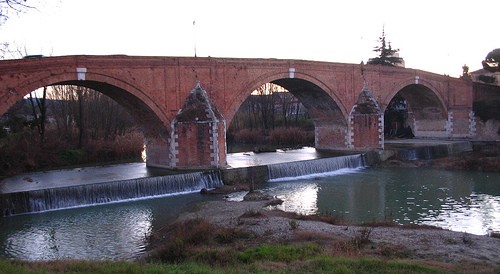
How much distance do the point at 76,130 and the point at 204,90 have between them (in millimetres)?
11627

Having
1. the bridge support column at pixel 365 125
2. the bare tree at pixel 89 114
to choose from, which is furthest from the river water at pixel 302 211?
the bare tree at pixel 89 114

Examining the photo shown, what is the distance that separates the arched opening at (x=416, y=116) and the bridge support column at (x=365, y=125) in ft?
21.1

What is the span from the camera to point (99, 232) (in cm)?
1186

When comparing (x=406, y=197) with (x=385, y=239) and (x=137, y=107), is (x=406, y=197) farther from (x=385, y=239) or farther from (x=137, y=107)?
(x=137, y=107)

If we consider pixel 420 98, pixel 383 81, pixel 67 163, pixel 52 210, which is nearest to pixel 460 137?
pixel 420 98

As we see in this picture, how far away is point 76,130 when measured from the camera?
93.9 feet

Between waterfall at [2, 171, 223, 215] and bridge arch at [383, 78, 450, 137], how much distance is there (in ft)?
66.1

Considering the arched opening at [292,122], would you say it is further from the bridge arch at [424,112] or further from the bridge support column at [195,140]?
the bridge arch at [424,112]

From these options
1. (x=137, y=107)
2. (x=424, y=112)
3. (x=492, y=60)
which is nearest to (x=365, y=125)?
(x=424, y=112)

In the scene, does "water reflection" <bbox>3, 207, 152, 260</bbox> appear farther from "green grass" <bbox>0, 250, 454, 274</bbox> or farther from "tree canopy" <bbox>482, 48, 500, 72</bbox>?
"tree canopy" <bbox>482, 48, 500, 72</bbox>

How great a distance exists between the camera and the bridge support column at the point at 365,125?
27.1m

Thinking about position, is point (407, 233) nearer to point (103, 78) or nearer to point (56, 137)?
point (103, 78)

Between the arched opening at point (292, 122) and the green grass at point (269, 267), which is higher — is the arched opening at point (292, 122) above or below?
above

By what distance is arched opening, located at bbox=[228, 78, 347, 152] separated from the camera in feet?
88.3
